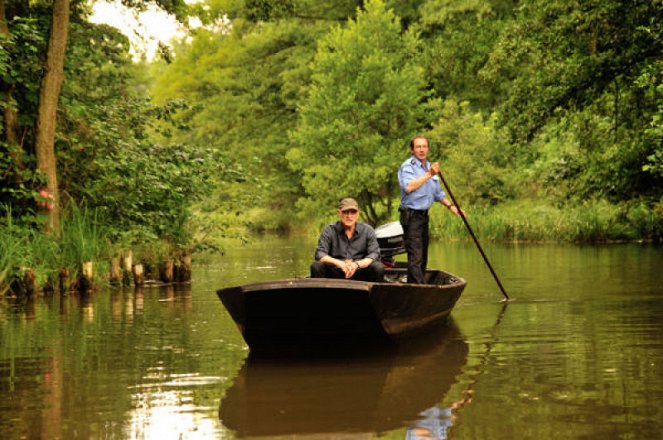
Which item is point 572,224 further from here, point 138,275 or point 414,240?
point 414,240

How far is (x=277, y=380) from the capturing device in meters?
7.35

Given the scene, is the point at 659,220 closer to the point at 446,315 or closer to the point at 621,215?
the point at 621,215

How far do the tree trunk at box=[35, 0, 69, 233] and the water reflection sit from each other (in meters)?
7.62

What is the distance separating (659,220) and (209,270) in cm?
1156

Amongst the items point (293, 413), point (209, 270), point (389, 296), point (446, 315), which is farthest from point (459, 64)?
point (293, 413)

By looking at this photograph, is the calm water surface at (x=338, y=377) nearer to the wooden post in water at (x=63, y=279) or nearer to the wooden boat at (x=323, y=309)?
the wooden boat at (x=323, y=309)

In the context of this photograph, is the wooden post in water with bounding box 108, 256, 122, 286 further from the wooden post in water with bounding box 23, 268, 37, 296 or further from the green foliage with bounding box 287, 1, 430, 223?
the green foliage with bounding box 287, 1, 430, 223

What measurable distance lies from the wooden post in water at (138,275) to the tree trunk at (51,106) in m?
1.48

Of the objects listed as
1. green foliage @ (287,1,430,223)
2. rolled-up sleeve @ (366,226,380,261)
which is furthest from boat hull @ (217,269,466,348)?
green foliage @ (287,1,430,223)

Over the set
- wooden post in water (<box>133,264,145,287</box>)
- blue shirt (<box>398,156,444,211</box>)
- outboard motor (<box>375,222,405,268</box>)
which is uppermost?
blue shirt (<box>398,156,444,211</box>)

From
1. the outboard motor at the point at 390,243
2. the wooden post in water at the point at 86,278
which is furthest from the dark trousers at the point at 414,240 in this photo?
the wooden post in water at the point at 86,278

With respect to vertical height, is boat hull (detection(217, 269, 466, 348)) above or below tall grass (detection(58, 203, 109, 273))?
below

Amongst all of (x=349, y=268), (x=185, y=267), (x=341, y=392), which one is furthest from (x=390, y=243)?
(x=341, y=392)

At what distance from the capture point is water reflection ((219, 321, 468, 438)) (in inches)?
230
